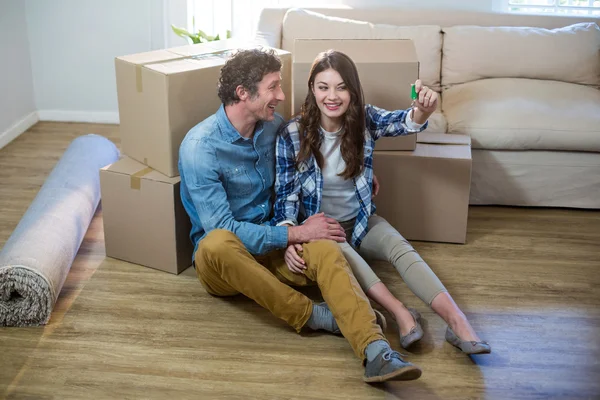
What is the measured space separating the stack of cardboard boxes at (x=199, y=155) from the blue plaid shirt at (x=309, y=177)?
248 millimetres

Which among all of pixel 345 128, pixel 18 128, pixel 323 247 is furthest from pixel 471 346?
pixel 18 128

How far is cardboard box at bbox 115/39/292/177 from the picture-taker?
2527 millimetres

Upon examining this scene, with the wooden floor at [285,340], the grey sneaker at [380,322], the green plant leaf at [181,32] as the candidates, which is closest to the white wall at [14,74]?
the green plant leaf at [181,32]

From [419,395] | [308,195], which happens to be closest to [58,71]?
[308,195]

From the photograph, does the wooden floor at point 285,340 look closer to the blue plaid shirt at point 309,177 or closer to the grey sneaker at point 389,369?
the grey sneaker at point 389,369

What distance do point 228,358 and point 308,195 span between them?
614mm

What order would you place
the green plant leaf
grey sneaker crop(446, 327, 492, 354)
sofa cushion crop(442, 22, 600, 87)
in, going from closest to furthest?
grey sneaker crop(446, 327, 492, 354) → sofa cushion crop(442, 22, 600, 87) → the green plant leaf

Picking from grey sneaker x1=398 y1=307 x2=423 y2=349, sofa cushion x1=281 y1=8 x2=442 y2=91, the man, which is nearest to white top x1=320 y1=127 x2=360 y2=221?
the man

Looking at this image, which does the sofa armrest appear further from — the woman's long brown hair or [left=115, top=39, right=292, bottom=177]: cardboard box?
the woman's long brown hair

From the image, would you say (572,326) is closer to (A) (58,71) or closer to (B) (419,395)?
(B) (419,395)

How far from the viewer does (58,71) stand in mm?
4434

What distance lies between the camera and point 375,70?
2766 millimetres

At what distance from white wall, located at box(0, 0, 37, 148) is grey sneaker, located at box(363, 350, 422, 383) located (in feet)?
8.94

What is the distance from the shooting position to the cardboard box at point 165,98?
2.53 meters
